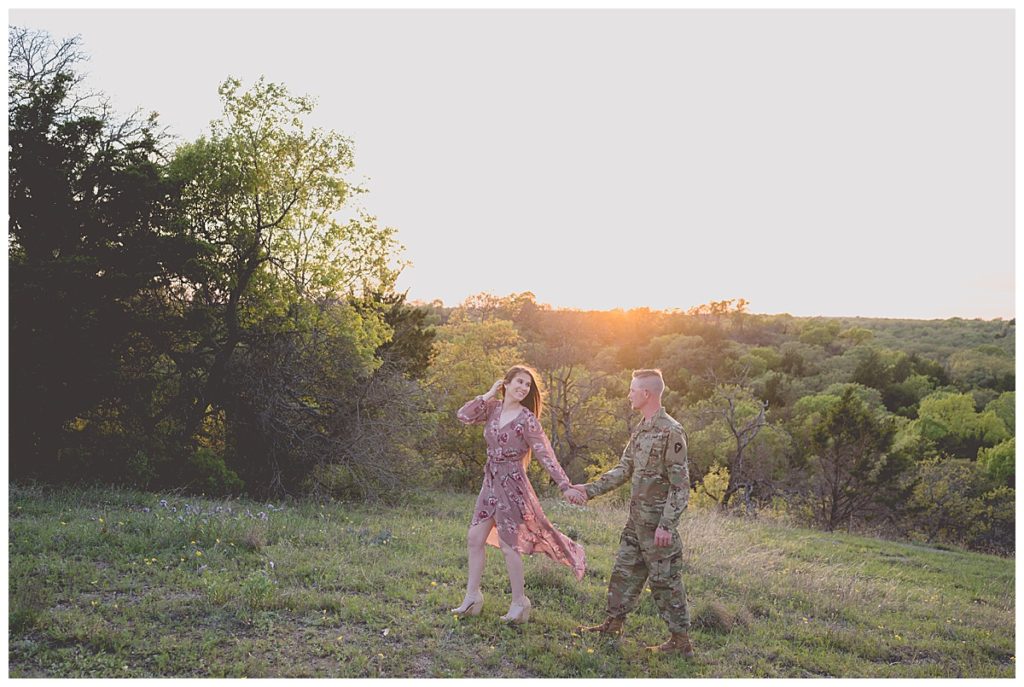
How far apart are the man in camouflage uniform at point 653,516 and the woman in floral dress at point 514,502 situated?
0.49 metres

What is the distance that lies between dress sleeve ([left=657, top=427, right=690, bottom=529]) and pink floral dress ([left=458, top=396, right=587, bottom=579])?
36.4 inches

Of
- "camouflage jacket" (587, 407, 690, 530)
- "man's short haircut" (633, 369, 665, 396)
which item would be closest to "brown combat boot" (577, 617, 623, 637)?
"camouflage jacket" (587, 407, 690, 530)

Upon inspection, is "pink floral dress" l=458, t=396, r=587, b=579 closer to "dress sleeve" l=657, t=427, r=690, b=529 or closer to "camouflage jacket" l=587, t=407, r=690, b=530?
"camouflage jacket" l=587, t=407, r=690, b=530

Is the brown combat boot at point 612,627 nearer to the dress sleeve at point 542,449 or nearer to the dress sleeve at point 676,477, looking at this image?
the dress sleeve at point 676,477

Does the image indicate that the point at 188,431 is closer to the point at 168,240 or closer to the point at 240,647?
the point at 168,240

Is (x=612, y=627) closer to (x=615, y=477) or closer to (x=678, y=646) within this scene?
Result: (x=678, y=646)

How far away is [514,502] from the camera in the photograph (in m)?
6.89

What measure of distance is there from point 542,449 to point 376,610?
1933mm

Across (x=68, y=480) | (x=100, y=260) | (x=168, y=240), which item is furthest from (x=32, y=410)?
(x=168, y=240)

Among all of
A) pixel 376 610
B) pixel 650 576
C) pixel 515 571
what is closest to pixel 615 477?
pixel 650 576

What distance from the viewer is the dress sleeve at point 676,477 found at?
620 centimetres

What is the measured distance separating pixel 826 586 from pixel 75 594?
26.1 ft

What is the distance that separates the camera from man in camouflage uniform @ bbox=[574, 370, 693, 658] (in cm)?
622

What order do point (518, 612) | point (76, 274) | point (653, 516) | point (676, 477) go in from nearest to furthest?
point (676, 477) → point (653, 516) → point (518, 612) → point (76, 274)
